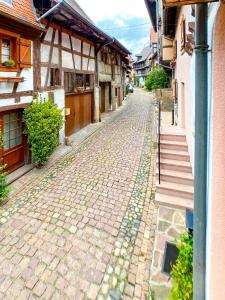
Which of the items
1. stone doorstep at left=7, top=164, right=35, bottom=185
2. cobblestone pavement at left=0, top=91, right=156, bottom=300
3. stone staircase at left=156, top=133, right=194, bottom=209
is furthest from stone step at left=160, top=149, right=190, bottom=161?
stone doorstep at left=7, top=164, right=35, bottom=185

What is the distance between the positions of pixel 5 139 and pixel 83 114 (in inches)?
282

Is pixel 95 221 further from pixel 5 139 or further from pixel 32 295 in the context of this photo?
pixel 5 139

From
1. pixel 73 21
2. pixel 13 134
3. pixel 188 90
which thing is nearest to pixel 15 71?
pixel 13 134

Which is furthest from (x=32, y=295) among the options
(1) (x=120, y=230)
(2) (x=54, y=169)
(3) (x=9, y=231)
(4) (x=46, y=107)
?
(4) (x=46, y=107)

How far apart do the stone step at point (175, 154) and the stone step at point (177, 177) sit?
498 millimetres

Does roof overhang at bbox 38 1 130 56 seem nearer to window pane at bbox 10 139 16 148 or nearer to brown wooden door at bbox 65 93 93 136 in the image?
brown wooden door at bbox 65 93 93 136

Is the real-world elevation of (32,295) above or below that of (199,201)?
below

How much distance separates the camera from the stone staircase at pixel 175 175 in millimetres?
5620

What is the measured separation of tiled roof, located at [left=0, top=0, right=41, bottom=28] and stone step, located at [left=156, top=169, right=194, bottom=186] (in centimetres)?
575

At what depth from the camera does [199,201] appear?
2195 mm

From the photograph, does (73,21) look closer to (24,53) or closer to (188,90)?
(24,53)

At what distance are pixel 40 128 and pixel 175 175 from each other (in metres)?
4.36

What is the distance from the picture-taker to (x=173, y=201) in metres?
5.55

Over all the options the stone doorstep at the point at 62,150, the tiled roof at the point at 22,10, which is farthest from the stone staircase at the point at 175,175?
the tiled roof at the point at 22,10
